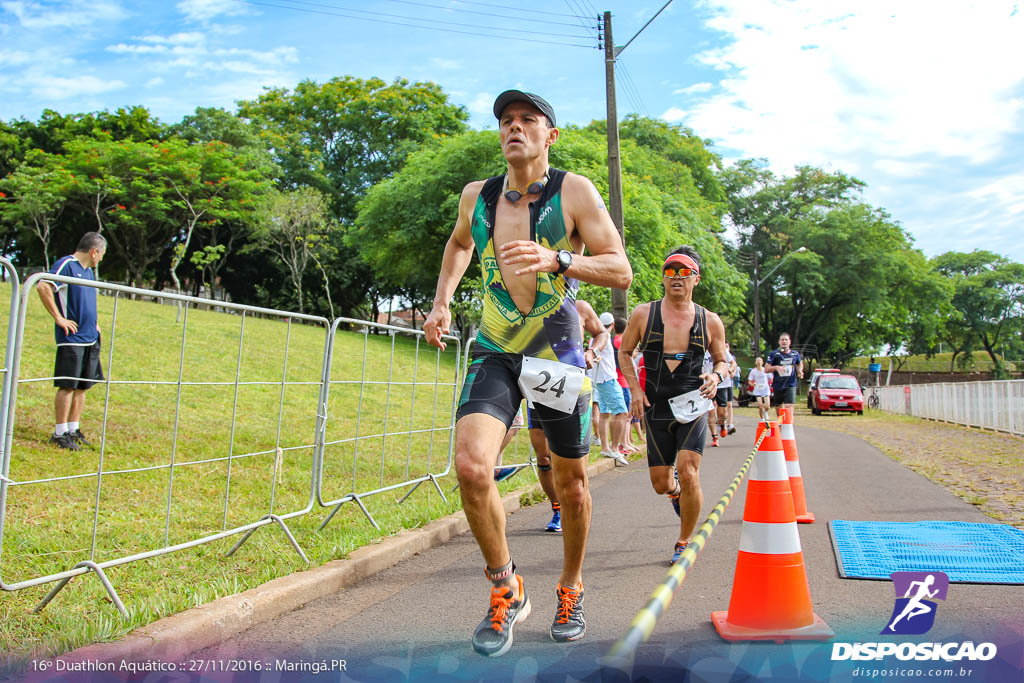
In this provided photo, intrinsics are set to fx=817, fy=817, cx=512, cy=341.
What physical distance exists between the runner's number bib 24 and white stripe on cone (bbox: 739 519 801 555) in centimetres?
150

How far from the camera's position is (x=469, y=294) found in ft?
83.3

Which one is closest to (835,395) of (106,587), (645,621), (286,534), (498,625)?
(286,534)

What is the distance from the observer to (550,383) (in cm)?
352

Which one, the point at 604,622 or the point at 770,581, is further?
the point at 604,622

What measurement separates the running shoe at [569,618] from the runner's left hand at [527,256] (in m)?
1.49

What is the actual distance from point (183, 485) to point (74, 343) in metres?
1.57

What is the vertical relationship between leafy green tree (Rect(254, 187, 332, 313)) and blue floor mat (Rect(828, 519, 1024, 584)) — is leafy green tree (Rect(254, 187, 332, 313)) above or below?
above

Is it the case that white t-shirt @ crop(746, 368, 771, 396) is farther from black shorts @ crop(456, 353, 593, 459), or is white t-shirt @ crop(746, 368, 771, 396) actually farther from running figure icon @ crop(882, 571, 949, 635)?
black shorts @ crop(456, 353, 593, 459)

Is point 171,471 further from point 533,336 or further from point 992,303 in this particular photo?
point 992,303

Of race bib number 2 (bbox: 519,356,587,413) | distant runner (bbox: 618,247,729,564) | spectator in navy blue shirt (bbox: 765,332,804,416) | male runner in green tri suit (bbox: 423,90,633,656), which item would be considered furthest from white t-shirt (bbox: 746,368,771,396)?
race bib number 2 (bbox: 519,356,587,413)

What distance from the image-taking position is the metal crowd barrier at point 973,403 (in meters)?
17.6

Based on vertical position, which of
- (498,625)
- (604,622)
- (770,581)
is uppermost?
(770,581)

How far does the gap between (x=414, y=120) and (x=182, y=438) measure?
3798cm

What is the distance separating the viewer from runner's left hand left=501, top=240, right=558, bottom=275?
9.88 feet
